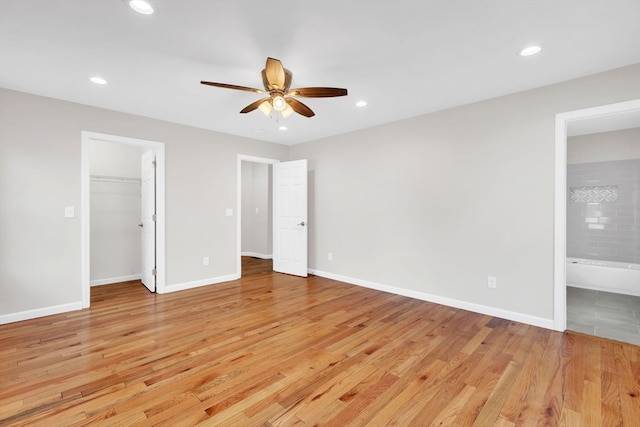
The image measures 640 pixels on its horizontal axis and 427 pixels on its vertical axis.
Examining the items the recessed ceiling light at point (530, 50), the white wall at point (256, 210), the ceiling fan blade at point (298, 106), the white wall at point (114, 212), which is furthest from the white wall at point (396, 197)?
the white wall at point (256, 210)

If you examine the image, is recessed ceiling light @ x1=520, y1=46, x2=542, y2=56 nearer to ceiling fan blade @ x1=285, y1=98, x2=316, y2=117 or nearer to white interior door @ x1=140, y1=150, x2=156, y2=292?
ceiling fan blade @ x1=285, y1=98, x2=316, y2=117

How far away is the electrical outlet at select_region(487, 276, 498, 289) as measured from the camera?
10.9ft

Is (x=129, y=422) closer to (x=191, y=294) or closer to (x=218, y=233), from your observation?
(x=191, y=294)

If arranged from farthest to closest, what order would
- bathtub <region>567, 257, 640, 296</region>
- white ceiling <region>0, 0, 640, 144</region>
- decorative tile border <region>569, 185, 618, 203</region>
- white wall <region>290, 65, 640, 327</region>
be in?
decorative tile border <region>569, 185, 618, 203</region>
bathtub <region>567, 257, 640, 296</region>
white wall <region>290, 65, 640, 327</region>
white ceiling <region>0, 0, 640, 144</region>

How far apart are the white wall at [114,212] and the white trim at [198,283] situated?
131 cm

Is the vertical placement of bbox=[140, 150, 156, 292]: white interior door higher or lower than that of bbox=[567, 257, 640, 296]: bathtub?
higher

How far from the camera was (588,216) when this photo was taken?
4820 millimetres

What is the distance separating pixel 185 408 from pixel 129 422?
0.29 m

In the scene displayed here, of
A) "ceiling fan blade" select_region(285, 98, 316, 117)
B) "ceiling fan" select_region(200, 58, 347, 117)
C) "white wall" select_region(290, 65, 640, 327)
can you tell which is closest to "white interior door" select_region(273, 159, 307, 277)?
"white wall" select_region(290, 65, 640, 327)

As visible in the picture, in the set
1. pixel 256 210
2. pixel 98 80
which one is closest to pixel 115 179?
pixel 98 80

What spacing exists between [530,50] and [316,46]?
175 cm

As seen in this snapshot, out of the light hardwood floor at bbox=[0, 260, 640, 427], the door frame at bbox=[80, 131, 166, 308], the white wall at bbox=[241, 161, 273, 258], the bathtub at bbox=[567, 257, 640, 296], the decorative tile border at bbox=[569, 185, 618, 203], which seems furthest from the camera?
the white wall at bbox=[241, 161, 273, 258]

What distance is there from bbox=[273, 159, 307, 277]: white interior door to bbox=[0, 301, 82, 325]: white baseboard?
305 centimetres

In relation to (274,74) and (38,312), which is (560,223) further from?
(38,312)
